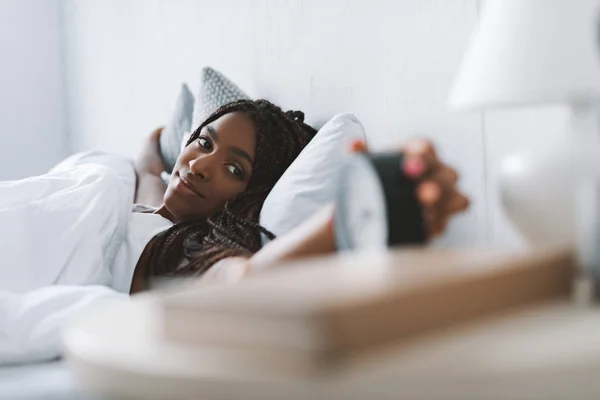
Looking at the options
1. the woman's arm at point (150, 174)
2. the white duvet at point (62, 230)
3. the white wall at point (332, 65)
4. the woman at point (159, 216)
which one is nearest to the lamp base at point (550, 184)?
the white wall at point (332, 65)

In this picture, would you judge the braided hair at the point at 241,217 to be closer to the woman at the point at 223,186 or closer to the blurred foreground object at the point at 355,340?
the woman at the point at 223,186

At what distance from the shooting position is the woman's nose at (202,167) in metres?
1.77

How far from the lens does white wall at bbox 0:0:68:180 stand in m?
3.41

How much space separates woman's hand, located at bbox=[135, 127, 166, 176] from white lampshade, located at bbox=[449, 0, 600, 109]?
128 cm

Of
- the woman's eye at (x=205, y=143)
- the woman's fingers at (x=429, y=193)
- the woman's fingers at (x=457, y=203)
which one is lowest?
the woman's eye at (x=205, y=143)

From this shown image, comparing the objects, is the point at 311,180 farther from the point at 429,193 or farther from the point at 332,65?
the point at 429,193

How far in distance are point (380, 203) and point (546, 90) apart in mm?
312

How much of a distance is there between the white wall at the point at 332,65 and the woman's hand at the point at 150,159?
10.8 inches

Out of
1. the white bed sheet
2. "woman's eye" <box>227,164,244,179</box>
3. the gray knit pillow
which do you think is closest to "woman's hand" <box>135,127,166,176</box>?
the gray knit pillow

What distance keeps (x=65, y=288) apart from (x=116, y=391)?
0.78 meters

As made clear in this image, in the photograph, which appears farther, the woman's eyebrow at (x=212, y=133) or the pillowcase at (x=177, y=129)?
the pillowcase at (x=177, y=129)

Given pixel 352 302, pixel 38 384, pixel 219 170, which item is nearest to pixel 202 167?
pixel 219 170

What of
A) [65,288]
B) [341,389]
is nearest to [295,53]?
[65,288]

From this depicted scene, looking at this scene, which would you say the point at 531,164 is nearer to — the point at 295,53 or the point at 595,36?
the point at 595,36
